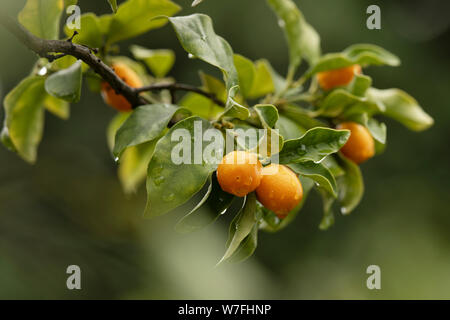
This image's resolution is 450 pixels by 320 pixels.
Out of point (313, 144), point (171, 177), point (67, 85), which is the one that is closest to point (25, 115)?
point (67, 85)

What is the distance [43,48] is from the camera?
2.14 feet

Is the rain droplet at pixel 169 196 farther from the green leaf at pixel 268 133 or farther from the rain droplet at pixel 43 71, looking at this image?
the rain droplet at pixel 43 71

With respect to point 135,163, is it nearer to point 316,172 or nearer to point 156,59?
point 156,59

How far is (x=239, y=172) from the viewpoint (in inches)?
25.0

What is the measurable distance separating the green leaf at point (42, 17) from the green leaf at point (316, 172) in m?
0.48

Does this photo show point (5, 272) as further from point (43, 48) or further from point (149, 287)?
point (43, 48)

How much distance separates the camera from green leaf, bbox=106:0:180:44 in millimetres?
872

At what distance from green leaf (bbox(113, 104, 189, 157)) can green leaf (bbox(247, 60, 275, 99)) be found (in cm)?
33

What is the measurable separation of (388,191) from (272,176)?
7.39ft

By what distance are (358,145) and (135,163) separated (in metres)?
0.49

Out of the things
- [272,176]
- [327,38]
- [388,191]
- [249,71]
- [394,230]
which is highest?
[327,38]

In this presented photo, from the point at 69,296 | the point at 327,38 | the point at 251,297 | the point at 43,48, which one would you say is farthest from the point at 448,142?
the point at 43,48

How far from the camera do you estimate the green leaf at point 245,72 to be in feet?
2.86

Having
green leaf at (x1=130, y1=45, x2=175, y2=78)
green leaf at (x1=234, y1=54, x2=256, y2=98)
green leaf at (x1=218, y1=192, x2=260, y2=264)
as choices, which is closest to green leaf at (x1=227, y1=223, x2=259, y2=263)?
green leaf at (x1=218, y1=192, x2=260, y2=264)
